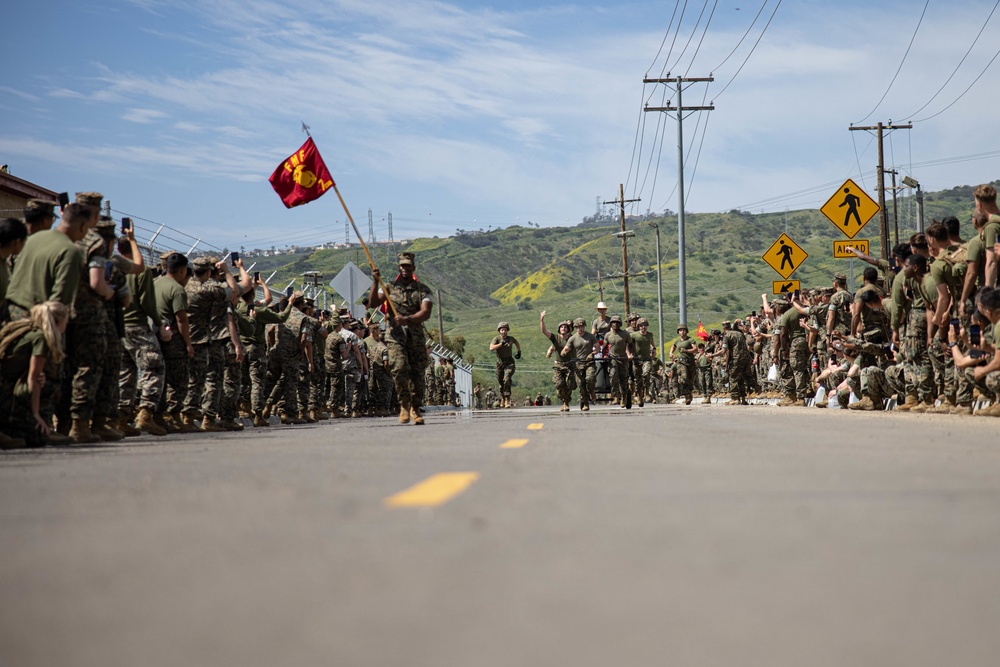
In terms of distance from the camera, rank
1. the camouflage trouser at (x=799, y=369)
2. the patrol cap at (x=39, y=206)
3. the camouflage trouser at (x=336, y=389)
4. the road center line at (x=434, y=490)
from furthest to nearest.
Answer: the camouflage trouser at (x=336, y=389) < the camouflage trouser at (x=799, y=369) < the patrol cap at (x=39, y=206) < the road center line at (x=434, y=490)

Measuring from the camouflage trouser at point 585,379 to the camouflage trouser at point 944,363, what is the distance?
10.6 m

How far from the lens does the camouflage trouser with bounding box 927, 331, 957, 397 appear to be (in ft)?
54.7

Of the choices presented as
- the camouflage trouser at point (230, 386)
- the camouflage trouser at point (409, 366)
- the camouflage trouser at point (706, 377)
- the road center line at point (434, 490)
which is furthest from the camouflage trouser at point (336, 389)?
the road center line at point (434, 490)

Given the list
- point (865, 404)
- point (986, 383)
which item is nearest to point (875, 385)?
point (865, 404)

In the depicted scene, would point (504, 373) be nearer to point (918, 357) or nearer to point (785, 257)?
point (785, 257)

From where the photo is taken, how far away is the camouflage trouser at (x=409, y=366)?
675 inches

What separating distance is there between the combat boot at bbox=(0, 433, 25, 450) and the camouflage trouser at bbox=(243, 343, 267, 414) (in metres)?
8.86

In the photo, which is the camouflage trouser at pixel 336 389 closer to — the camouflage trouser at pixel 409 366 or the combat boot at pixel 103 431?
the camouflage trouser at pixel 409 366

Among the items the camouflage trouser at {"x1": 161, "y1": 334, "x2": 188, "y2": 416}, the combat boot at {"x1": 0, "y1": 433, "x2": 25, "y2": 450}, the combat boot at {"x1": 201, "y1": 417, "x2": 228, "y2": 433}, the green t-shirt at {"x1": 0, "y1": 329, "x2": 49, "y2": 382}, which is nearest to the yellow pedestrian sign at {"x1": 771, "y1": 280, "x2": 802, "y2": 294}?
the combat boot at {"x1": 201, "y1": 417, "x2": 228, "y2": 433}

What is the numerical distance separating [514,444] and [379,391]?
21.0 meters

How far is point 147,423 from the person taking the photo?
14.9 m

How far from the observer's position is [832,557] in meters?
4.39

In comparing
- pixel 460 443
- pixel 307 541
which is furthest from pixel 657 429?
pixel 307 541

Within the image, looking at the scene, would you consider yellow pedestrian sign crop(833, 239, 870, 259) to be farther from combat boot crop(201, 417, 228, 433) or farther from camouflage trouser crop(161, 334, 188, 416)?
camouflage trouser crop(161, 334, 188, 416)
